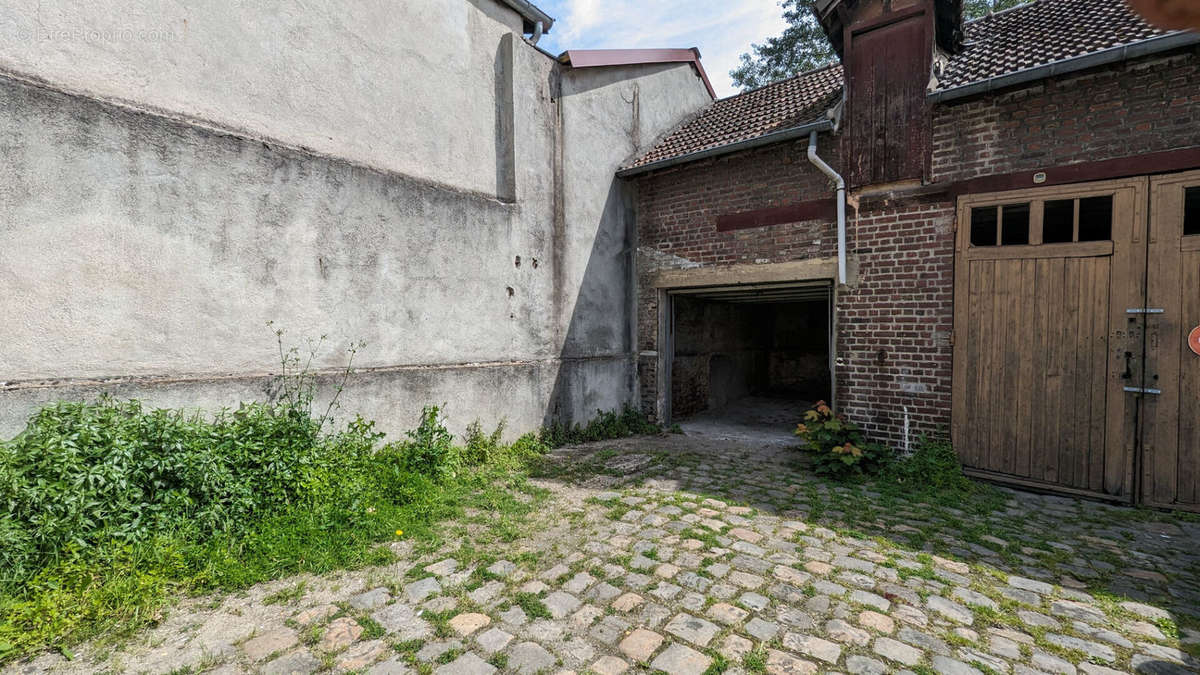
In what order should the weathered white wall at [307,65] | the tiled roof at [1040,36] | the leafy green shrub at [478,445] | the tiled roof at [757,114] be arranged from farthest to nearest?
the tiled roof at [757,114] → the leafy green shrub at [478,445] → the tiled roof at [1040,36] → the weathered white wall at [307,65]

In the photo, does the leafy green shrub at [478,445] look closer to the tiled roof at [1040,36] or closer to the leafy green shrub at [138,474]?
the leafy green shrub at [138,474]

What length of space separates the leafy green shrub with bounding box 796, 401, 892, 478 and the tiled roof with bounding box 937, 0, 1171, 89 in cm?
391

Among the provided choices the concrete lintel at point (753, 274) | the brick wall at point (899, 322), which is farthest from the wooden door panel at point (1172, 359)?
the concrete lintel at point (753, 274)

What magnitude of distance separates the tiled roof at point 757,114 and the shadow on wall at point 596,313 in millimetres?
1231

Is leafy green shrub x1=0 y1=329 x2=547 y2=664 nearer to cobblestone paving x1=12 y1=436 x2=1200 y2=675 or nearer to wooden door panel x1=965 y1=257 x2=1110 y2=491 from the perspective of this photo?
cobblestone paving x1=12 y1=436 x2=1200 y2=675

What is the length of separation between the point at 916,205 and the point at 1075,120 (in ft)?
4.85

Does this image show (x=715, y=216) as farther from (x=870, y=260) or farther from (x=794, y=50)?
(x=794, y=50)

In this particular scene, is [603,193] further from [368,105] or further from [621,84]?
[368,105]

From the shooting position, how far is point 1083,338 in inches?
205

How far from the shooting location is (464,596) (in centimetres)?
329

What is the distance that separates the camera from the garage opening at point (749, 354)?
9266 mm

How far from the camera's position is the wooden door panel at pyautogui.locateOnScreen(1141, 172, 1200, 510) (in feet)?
15.6

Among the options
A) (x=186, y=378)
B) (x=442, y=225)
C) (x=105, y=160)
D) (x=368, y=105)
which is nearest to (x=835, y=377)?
(x=442, y=225)

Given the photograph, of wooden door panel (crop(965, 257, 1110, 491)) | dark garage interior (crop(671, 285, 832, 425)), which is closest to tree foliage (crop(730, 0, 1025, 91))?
dark garage interior (crop(671, 285, 832, 425))
